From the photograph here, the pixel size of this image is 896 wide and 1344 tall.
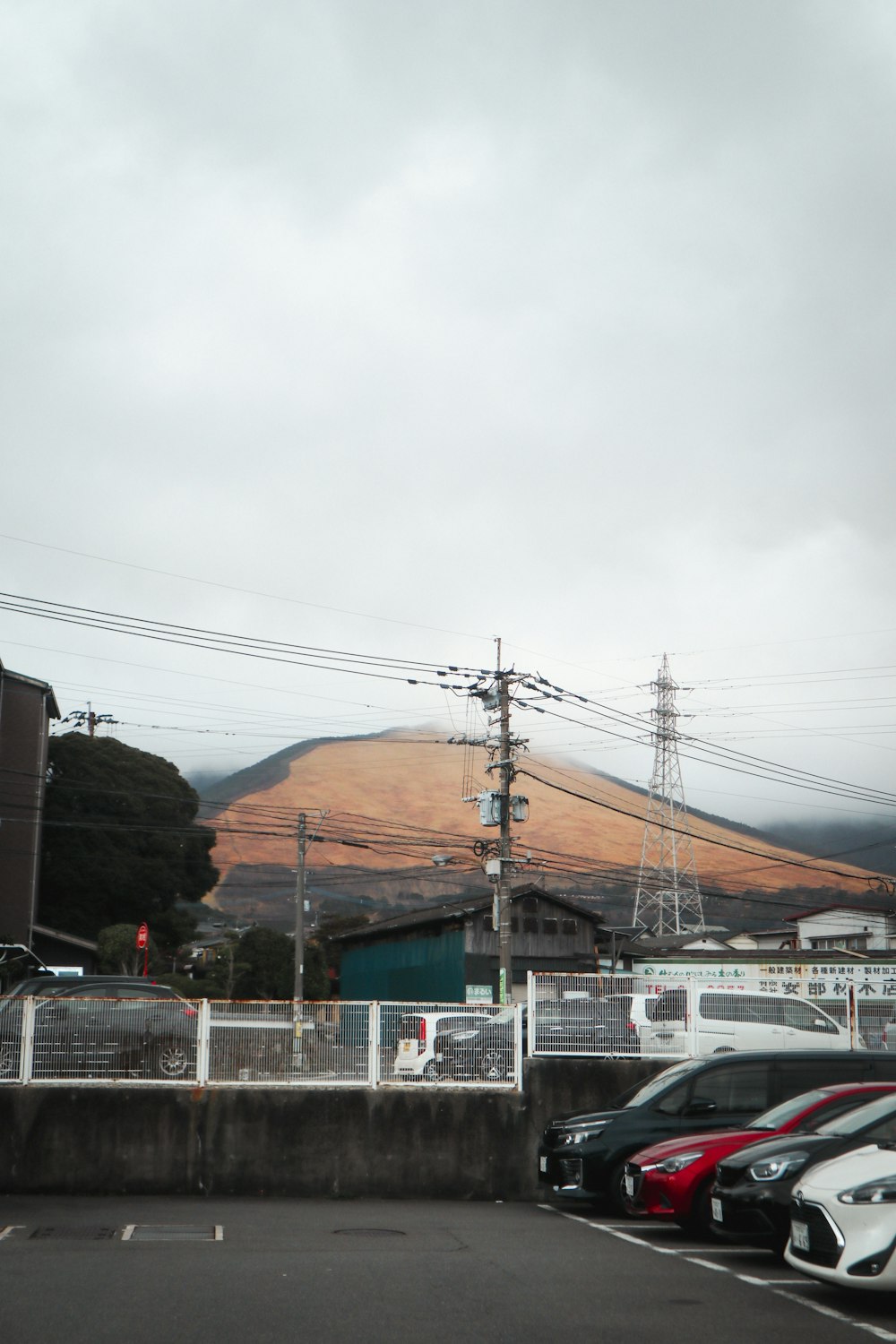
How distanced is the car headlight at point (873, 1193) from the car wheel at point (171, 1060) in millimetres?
10430

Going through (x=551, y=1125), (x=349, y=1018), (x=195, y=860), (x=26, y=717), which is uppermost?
(x=26, y=717)

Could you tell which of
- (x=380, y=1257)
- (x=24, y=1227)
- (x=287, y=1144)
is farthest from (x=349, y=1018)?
(x=380, y=1257)

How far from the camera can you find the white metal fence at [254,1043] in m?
16.6

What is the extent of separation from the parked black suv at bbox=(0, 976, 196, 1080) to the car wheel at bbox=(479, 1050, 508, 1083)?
393 centimetres

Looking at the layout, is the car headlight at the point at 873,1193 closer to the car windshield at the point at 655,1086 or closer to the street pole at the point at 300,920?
the car windshield at the point at 655,1086

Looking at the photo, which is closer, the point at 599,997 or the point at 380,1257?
the point at 380,1257

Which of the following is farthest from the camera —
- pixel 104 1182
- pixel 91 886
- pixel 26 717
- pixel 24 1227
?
pixel 91 886

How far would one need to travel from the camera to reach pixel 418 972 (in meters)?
59.2

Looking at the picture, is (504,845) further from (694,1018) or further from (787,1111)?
(787,1111)

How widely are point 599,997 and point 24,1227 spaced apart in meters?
8.38

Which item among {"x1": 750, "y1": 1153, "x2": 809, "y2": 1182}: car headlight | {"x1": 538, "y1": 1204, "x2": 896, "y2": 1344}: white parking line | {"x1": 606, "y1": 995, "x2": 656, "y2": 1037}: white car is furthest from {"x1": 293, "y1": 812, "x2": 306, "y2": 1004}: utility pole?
{"x1": 750, "y1": 1153, "x2": 809, "y2": 1182}: car headlight

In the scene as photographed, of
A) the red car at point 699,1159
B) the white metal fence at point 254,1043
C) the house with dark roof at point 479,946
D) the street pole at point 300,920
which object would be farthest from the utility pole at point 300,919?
the red car at point 699,1159

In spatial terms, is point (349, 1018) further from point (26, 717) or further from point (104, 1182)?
point (26, 717)

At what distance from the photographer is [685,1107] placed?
14242 millimetres
